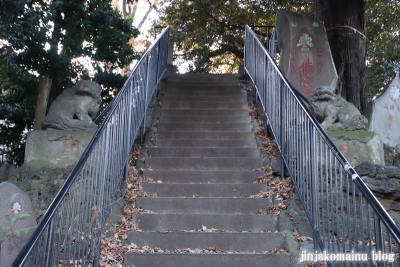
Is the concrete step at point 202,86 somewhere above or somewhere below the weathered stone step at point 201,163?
above

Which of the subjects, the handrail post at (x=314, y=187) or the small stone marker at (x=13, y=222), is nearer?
the handrail post at (x=314, y=187)

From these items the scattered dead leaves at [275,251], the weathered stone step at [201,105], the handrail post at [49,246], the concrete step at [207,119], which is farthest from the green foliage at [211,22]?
the handrail post at [49,246]

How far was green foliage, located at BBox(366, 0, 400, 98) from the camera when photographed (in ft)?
39.8

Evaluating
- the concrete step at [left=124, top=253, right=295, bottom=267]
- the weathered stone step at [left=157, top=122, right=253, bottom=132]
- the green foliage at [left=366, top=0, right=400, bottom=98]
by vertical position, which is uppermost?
the green foliage at [left=366, top=0, right=400, bottom=98]

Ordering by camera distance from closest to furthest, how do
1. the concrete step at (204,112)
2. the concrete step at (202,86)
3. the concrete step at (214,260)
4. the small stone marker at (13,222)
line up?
1. the concrete step at (214,260)
2. the small stone marker at (13,222)
3. the concrete step at (204,112)
4. the concrete step at (202,86)

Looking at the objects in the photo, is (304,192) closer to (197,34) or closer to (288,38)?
(288,38)

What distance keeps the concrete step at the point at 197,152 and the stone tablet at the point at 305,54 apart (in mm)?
2287

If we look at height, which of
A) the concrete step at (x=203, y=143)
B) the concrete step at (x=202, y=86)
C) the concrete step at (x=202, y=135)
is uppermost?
the concrete step at (x=202, y=86)

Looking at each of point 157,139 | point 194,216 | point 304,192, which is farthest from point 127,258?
point 157,139

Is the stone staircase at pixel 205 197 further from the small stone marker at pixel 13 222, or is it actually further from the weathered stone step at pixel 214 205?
the small stone marker at pixel 13 222

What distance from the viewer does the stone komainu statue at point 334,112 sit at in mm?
5379

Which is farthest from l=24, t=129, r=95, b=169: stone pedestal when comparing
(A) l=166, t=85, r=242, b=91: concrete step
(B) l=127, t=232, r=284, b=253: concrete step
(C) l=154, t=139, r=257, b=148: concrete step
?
(A) l=166, t=85, r=242, b=91: concrete step

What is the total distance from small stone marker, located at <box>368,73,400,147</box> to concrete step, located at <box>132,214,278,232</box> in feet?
9.85

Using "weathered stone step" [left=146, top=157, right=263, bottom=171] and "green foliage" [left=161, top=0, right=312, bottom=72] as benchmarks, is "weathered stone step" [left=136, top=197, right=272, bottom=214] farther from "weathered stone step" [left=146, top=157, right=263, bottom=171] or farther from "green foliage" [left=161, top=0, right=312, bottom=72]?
"green foliage" [left=161, top=0, right=312, bottom=72]
